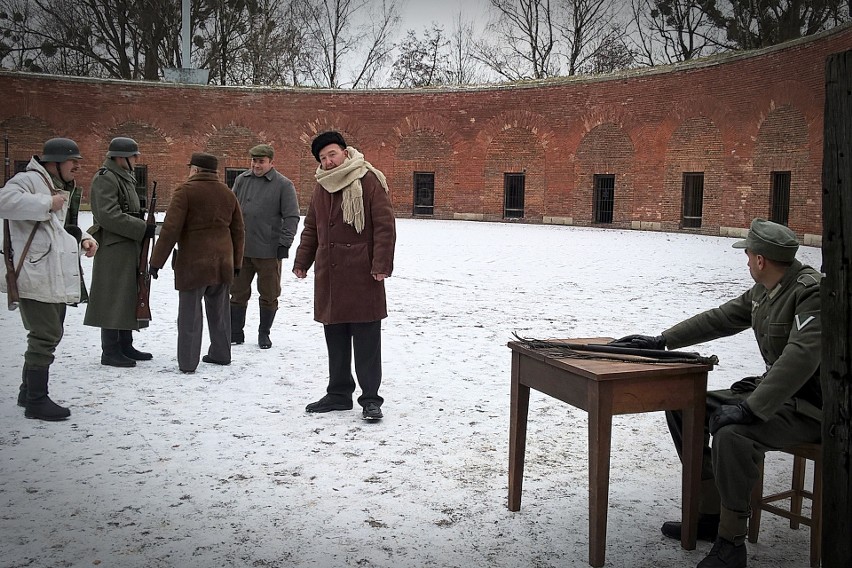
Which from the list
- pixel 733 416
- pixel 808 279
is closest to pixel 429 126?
pixel 808 279

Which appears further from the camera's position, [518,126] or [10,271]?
[518,126]

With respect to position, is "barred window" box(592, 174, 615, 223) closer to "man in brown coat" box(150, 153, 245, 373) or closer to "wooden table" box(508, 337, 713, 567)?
"man in brown coat" box(150, 153, 245, 373)

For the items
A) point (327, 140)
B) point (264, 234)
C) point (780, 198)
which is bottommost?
point (264, 234)

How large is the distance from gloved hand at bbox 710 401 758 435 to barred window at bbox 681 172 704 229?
22.5 m

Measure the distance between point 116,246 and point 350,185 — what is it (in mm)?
2098

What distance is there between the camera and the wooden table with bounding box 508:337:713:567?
296 cm

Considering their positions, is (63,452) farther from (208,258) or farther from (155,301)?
(155,301)

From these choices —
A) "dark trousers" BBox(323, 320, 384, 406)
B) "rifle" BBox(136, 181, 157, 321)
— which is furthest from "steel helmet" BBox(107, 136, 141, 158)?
"dark trousers" BBox(323, 320, 384, 406)

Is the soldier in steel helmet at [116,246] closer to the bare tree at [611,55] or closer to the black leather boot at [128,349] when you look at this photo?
the black leather boot at [128,349]

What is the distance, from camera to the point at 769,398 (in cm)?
286

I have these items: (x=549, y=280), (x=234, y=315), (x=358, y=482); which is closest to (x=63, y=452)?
(x=358, y=482)

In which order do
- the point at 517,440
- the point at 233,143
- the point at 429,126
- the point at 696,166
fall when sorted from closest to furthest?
the point at 517,440 < the point at 696,166 < the point at 429,126 < the point at 233,143

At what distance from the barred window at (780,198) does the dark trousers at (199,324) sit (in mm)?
18517

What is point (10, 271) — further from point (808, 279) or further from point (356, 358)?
point (808, 279)
